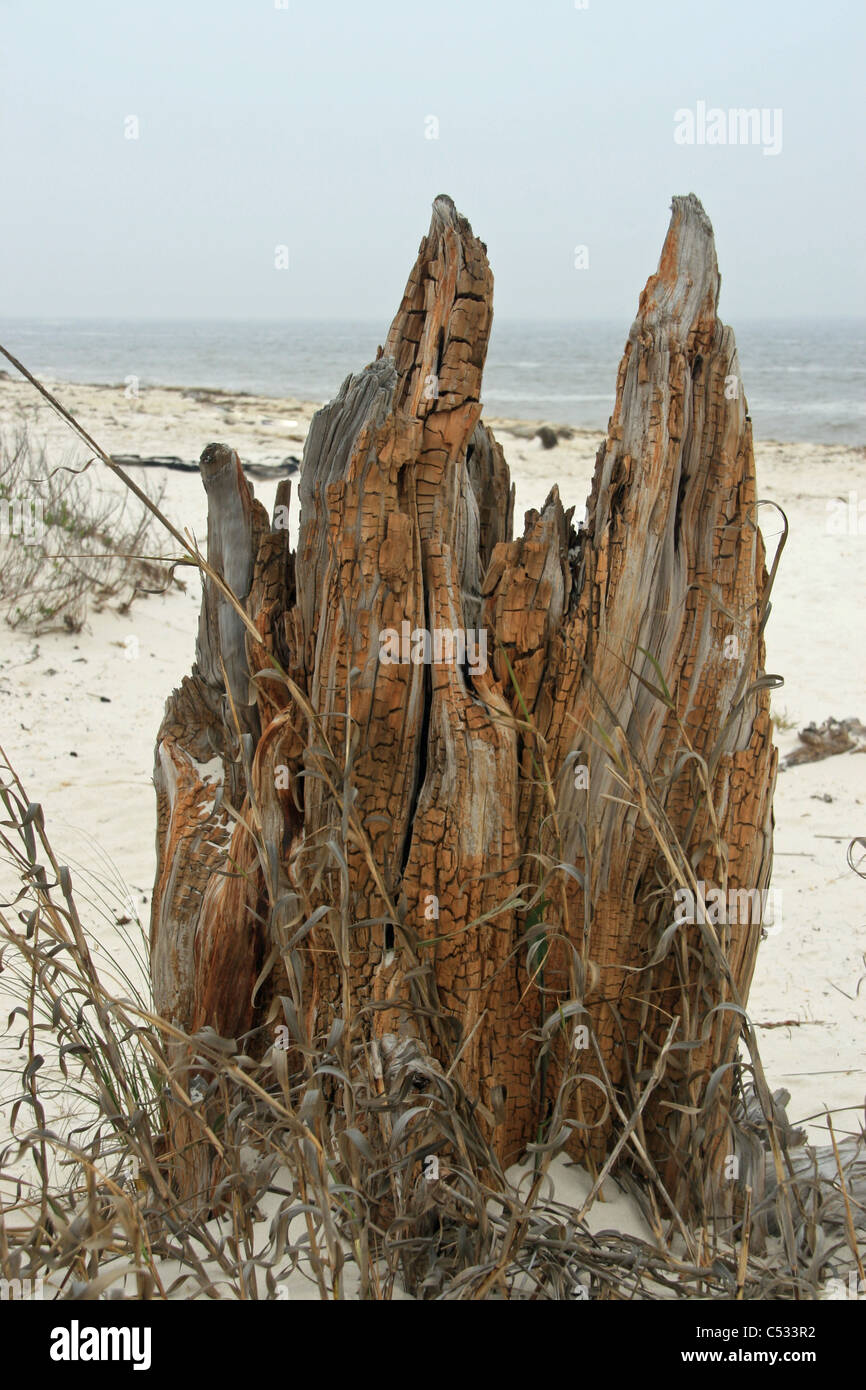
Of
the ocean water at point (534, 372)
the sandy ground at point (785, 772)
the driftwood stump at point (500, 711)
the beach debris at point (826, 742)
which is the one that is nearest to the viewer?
the driftwood stump at point (500, 711)

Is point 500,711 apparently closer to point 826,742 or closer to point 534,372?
point 826,742

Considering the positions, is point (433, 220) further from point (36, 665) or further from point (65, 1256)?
point (36, 665)

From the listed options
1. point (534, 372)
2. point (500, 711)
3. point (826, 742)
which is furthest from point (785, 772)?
point (534, 372)

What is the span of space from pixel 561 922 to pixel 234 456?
1219mm

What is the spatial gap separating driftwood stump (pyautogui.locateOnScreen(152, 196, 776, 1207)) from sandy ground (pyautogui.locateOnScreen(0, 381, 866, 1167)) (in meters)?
0.34

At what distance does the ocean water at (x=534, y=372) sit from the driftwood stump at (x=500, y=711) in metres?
16.1

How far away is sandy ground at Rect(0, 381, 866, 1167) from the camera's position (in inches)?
140

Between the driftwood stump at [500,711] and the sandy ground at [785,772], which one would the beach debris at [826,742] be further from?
the driftwood stump at [500,711]

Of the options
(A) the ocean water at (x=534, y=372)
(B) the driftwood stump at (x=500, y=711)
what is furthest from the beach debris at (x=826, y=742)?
(A) the ocean water at (x=534, y=372)

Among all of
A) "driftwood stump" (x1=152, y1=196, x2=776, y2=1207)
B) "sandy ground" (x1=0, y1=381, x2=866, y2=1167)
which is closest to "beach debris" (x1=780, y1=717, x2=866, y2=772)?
"sandy ground" (x1=0, y1=381, x2=866, y2=1167)

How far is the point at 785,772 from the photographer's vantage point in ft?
19.1

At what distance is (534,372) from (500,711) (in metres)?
43.2

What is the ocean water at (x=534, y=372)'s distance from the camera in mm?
28766

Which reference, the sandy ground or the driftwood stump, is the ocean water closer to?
the sandy ground
